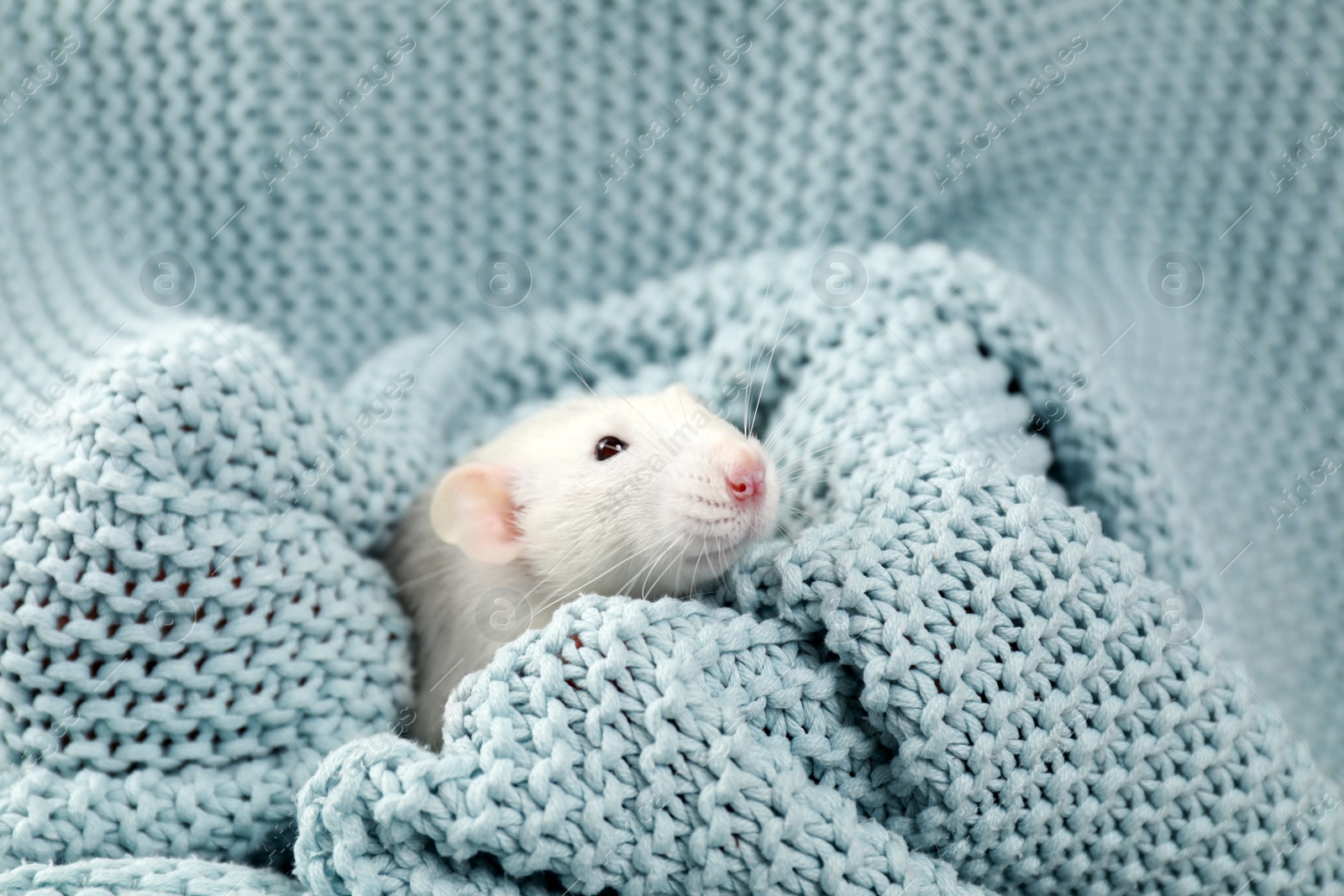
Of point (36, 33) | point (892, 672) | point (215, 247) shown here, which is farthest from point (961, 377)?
point (36, 33)

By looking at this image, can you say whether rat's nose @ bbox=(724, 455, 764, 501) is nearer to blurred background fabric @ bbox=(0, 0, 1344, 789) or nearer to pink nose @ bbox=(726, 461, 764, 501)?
pink nose @ bbox=(726, 461, 764, 501)

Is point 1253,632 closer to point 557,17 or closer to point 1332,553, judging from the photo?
point 1332,553

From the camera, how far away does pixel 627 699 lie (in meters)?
0.98

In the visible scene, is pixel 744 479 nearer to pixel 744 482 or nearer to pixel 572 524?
pixel 744 482

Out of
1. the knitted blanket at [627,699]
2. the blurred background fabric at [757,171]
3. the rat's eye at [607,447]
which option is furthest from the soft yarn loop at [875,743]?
the blurred background fabric at [757,171]

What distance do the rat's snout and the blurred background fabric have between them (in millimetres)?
615

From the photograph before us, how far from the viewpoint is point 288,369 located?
4.24 feet

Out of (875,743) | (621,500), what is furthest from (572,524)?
(875,743)

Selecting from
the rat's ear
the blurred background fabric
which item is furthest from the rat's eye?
the blurred background fabric

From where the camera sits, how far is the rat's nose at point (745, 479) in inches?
46.0

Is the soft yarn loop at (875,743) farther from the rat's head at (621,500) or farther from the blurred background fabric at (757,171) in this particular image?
the blurred background fabric at (757,171)

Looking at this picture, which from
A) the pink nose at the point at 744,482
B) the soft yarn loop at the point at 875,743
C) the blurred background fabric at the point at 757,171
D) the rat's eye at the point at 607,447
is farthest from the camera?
the blurred background fabric at the point at 757,171

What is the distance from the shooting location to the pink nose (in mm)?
1168

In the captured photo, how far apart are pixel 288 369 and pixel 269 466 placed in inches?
5.8
